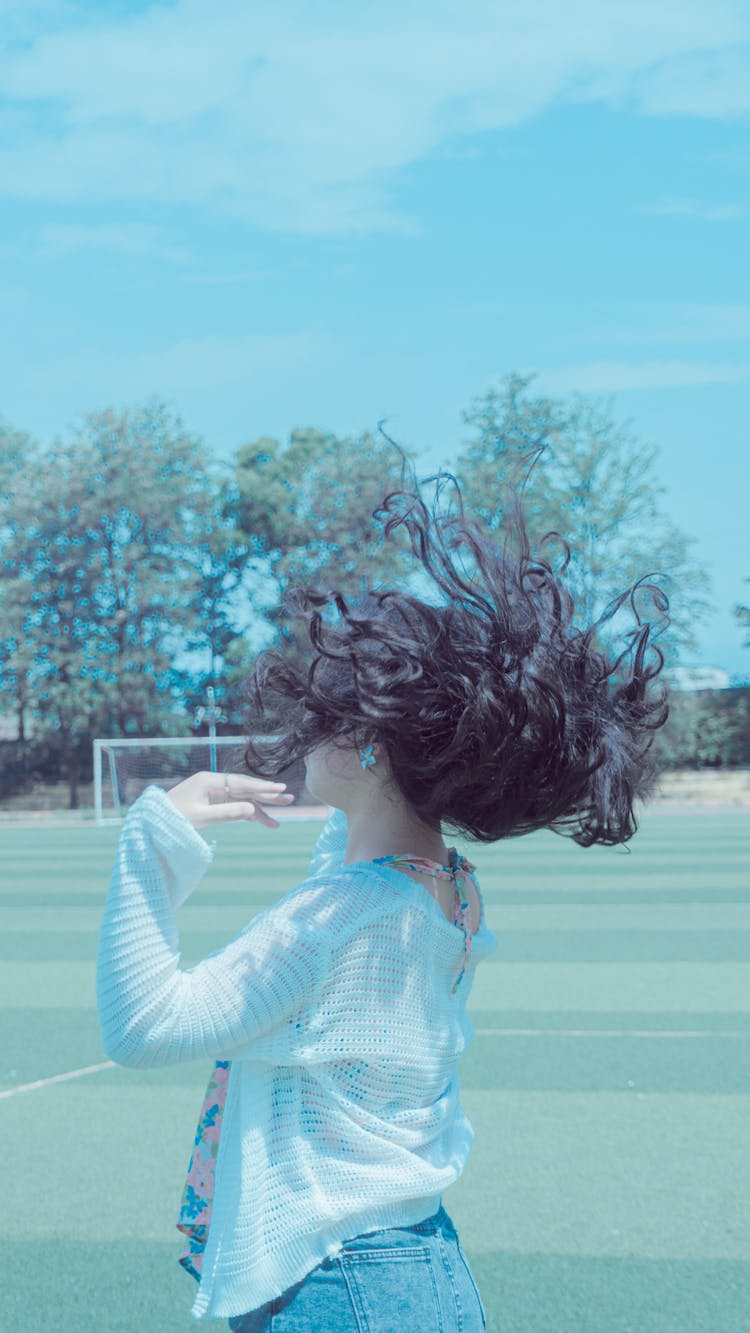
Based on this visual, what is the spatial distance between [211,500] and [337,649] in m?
40.5

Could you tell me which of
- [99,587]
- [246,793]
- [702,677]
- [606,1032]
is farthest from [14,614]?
[246,793]

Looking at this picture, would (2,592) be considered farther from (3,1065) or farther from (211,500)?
(3,1065)

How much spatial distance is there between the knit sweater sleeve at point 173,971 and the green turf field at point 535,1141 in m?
2.09

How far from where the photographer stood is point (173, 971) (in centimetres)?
185

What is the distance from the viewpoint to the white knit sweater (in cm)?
183

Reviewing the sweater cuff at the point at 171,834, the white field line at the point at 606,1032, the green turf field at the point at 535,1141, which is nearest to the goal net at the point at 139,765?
the green turf field at the point at 535,1141

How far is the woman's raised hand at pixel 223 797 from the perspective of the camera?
1921 millimetres

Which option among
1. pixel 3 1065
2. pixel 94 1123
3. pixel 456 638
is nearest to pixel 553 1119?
pixel 94 1123

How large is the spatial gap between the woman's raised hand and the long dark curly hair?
91mm

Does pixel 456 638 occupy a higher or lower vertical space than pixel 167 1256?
higher

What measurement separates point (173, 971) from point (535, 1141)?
140 inches

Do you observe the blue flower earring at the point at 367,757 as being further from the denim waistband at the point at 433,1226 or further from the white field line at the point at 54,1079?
the white field line at the point at 54,1079

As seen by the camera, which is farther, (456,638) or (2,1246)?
(2,1246)

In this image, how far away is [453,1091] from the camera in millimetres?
2076
